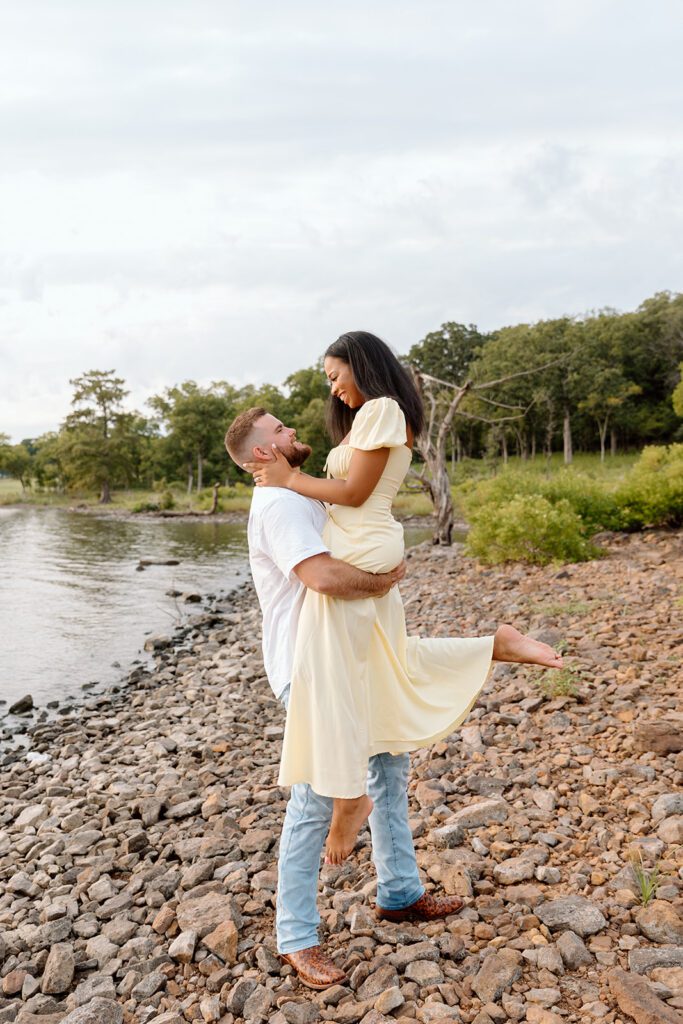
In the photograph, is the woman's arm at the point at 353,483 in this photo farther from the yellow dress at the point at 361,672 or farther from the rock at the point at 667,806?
the rock at the point at 667,806

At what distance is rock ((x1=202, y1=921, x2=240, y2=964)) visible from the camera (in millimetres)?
3032

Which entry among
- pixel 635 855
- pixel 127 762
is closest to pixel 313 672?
pixel 635 855

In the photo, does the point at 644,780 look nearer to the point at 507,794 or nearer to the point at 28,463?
the point at 507,794

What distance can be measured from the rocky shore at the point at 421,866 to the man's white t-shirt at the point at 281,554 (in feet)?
3.78

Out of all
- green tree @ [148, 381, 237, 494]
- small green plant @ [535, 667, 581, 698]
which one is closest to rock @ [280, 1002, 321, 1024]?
small green plant @ [535, 667, 581, 698]

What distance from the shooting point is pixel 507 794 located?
13.8 feet

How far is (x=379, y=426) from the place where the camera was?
103 inches

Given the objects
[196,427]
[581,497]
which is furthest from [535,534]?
[196,427]

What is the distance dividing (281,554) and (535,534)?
9.87m

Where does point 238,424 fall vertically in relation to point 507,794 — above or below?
above

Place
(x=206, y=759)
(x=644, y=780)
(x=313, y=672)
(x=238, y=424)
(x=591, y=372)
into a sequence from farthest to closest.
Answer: (x=591, y=372), (x=206, y=759), (x=644, y=780), (x=238, y=424), (x=313, y=672)

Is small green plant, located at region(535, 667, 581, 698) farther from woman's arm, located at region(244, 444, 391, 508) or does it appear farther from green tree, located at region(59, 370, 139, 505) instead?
green tree, located at region(59, 370, 139, 505)

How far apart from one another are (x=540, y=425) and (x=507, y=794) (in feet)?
175

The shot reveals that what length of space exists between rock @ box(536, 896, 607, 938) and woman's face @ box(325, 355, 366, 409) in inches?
83.8
